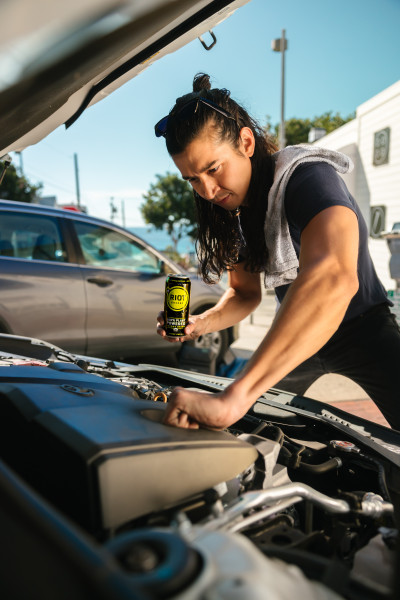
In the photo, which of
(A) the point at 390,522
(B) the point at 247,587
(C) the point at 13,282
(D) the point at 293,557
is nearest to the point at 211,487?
(D) the point at 293,557

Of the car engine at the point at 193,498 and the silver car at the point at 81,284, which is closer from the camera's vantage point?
the car engine at the point at 193,498

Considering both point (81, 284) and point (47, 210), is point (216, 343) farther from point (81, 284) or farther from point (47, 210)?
point (47, 210)

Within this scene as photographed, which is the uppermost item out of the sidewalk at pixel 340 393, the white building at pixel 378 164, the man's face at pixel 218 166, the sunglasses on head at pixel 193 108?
the white building at pixel 378 164

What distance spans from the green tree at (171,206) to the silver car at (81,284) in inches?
1161

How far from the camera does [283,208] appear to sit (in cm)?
168

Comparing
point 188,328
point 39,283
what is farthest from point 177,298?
A: point 39,283

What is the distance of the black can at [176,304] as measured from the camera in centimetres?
177

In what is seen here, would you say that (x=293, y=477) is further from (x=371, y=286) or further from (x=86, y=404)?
(x=371, y=286)

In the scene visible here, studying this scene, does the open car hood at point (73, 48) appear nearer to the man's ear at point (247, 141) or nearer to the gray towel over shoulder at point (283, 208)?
the man's ear at point (247, 141)

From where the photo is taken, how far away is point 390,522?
1190 millimetres

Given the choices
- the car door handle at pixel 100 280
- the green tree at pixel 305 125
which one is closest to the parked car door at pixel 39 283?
the car door handle at pixel 100 280

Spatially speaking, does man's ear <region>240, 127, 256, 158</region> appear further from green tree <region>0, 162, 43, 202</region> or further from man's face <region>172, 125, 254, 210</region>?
green tree <region>0, 162, 43, 202</region>

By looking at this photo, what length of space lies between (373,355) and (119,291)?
3.22 meters

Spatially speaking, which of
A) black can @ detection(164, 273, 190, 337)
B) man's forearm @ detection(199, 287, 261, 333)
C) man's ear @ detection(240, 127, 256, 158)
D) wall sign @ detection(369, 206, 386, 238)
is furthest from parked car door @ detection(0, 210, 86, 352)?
wall sign @ detection(369, 206, 386, 238)
